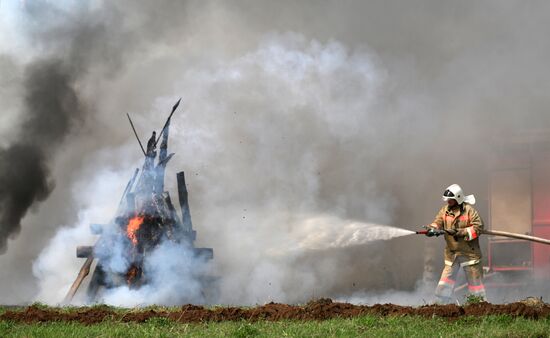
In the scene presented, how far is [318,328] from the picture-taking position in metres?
9.08

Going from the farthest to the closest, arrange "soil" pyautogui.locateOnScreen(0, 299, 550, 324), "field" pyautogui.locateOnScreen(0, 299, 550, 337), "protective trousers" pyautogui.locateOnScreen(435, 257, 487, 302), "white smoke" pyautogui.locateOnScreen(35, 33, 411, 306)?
"white smoke" pyautogui.locateOnScreen(35, 33, 411, 306), "protective trousers" pyautogui.locateOnScreen(435, 257, 487, 302), "soil" pyautogui.locateOnScreen(0, 299, 550, 324), "field" pyautogui.locateOnScreen(0, 299, 550, 337)

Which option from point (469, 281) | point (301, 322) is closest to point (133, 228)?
point (301, 322)

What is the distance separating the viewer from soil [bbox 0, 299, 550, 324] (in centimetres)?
978

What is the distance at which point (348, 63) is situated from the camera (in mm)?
18375

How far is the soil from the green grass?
24cm

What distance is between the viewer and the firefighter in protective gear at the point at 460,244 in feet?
42.2

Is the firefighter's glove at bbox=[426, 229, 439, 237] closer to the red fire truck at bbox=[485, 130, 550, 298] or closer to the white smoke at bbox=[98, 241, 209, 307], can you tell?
the red fire truck at bbox=[485, 130, 550, 298]

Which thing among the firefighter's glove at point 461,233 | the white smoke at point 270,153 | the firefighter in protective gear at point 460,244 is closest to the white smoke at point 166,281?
the white smoke at point 270,153

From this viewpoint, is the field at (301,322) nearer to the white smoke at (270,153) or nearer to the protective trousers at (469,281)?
the protective trousers at (469,281)

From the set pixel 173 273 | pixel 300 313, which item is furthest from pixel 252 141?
pixel 300 313

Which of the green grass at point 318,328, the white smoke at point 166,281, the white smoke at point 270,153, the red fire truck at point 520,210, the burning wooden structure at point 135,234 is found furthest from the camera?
the white smoke at point 270,153

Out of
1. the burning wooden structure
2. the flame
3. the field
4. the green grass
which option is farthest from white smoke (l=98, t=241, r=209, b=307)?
the green grass

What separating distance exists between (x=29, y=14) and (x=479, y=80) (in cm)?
1078

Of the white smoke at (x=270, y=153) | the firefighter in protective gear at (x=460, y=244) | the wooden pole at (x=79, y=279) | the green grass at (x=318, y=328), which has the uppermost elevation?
the white smoke at (x=270, y=153)
